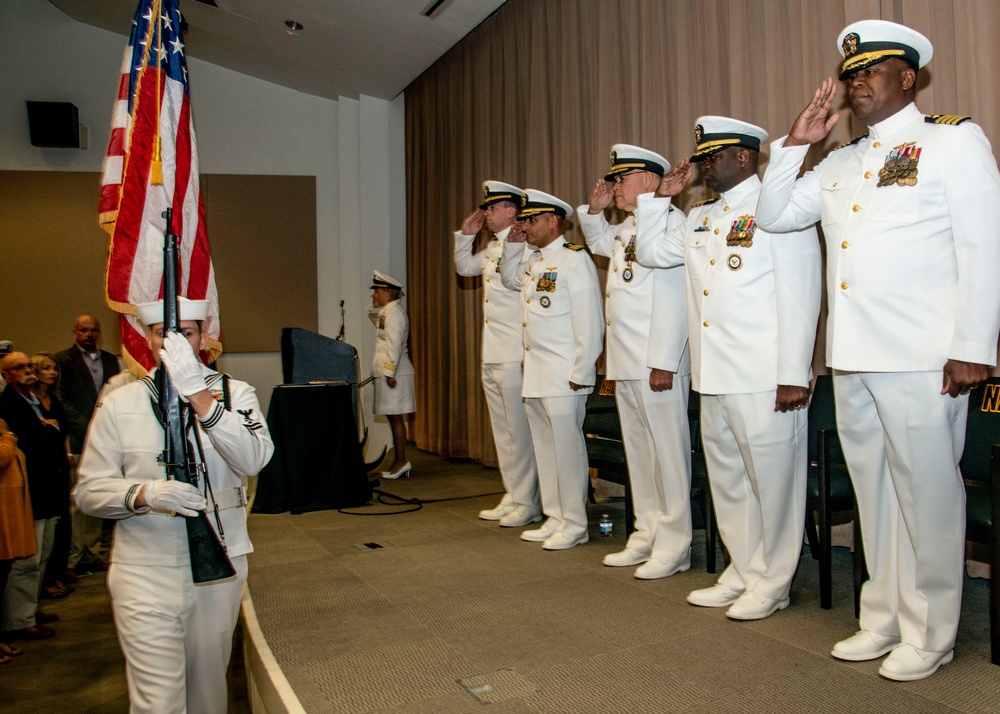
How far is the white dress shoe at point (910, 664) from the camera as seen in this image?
85.9 inches

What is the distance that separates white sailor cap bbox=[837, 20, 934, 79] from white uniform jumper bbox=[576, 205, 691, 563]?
1.08 metres

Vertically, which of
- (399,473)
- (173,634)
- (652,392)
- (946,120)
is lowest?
(399,473)

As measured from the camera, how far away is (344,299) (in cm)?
909

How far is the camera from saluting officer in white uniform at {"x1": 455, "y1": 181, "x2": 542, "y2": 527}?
14.8 feet

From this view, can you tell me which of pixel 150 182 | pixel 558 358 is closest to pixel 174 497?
pixel 150 182

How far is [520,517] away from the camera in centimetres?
445

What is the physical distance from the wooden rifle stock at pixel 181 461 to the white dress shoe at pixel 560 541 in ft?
6.89

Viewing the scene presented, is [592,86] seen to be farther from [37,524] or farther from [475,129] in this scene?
[37,524]

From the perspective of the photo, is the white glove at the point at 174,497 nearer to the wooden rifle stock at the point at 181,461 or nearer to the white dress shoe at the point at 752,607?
the wooden rifle stock at the point at 181,461

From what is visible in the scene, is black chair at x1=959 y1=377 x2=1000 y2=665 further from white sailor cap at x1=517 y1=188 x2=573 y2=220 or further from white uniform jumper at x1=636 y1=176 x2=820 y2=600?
white sailor cap at x1=517 y1=188 x2=573 y2=220

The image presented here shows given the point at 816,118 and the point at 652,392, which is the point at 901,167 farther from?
the point at 652,392

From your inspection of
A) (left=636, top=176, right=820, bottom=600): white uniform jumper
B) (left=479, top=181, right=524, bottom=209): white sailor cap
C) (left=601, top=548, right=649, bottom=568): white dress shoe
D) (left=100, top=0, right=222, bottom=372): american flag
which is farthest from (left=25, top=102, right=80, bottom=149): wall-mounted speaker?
(left=636, top=176, right=820, bottom=600): white uniform jumper

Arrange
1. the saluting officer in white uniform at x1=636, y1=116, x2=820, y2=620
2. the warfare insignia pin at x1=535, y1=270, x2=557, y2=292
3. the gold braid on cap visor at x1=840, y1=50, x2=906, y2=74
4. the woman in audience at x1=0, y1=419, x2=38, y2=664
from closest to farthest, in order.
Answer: the gold braid on cap visor at x1=840, y1=50, x2=906, y2=74
the saluting officer in white uniform at x1=636, y1=116, x2=820, y2=620
the woman in audience at x1=0, y1=419, x2=38, y2=664
the warfare insignia pin at x1=535, y1=270, x2=557, y2=292

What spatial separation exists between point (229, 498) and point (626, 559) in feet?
6.27
